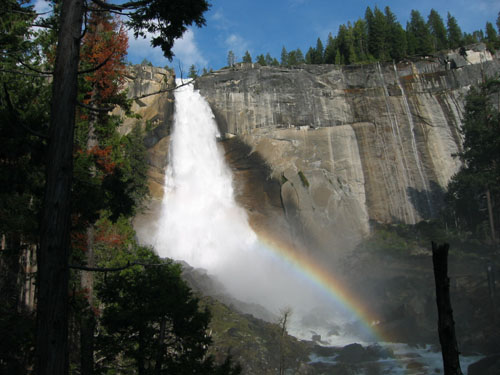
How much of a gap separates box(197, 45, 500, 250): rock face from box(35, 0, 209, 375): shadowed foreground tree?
101ft

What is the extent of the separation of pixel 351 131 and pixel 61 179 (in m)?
36.4

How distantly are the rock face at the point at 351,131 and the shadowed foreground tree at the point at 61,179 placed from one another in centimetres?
3092

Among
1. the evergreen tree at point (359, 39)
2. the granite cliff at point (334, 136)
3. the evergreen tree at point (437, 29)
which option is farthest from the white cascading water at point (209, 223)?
the evergreen tree at point (437, 29)

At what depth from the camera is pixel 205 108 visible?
3884 centimetres

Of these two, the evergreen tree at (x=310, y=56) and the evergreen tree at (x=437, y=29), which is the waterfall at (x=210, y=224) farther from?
the evergreen tree at (x=437, y=29)

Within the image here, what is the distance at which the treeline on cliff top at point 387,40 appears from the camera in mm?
48984

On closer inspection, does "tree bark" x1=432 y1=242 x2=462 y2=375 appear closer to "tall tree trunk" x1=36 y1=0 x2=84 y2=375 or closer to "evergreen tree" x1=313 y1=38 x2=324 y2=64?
"tall tree trunk" x1=36 y1=0 x2=84 y2=375

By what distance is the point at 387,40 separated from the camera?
52.4 metres

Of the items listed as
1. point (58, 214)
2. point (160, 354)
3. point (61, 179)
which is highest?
point (61, 179)

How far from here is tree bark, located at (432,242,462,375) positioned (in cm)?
410

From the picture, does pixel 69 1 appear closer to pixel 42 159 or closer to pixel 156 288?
pixel 42 159

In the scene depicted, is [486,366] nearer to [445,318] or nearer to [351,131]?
[445,318]

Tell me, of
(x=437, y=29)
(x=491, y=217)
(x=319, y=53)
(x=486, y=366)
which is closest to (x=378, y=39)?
(x=319, y=53)

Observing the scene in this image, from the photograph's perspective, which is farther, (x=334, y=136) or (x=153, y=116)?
(x=334, y=136)
